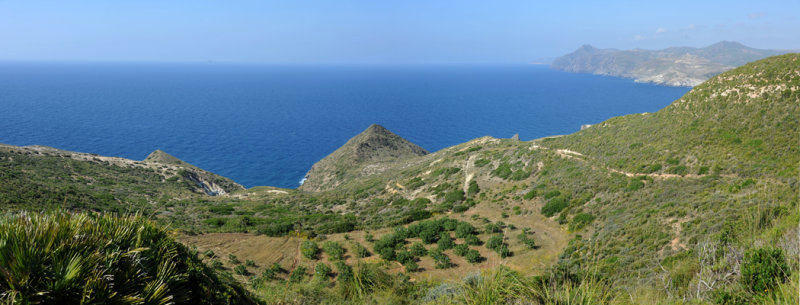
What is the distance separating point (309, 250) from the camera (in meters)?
18.7

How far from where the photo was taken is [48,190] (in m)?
33.7

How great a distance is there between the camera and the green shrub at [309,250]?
60.5 ft

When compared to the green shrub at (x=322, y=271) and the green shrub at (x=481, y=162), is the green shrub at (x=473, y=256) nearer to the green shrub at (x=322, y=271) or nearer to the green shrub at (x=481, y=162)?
the green shrub at (x=322, y=271)

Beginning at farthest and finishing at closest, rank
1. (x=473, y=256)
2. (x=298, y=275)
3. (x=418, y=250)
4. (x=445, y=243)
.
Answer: (x=445, y=243), (x=418, y=250), (x=473, y=256), (x=298, y=275)

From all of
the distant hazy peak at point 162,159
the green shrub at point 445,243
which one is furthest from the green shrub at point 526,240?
the distant hazy peak at point 162,159

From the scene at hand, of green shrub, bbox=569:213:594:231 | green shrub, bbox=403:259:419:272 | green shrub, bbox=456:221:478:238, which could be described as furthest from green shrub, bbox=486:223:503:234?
green shrub, bbox=403:259:419:272

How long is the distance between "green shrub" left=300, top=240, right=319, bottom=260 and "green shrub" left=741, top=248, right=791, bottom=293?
1691 cm

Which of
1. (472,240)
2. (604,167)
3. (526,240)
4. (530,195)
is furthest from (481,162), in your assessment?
(472,240)

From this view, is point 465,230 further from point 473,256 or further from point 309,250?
point 309,250

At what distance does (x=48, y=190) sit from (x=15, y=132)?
13257 centimetres

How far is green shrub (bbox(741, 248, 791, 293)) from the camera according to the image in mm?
5637

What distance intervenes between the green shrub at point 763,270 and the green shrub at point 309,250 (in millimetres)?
16909

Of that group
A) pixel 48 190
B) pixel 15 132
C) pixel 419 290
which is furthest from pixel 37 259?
pixel 15 132

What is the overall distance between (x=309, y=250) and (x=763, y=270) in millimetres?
17436
